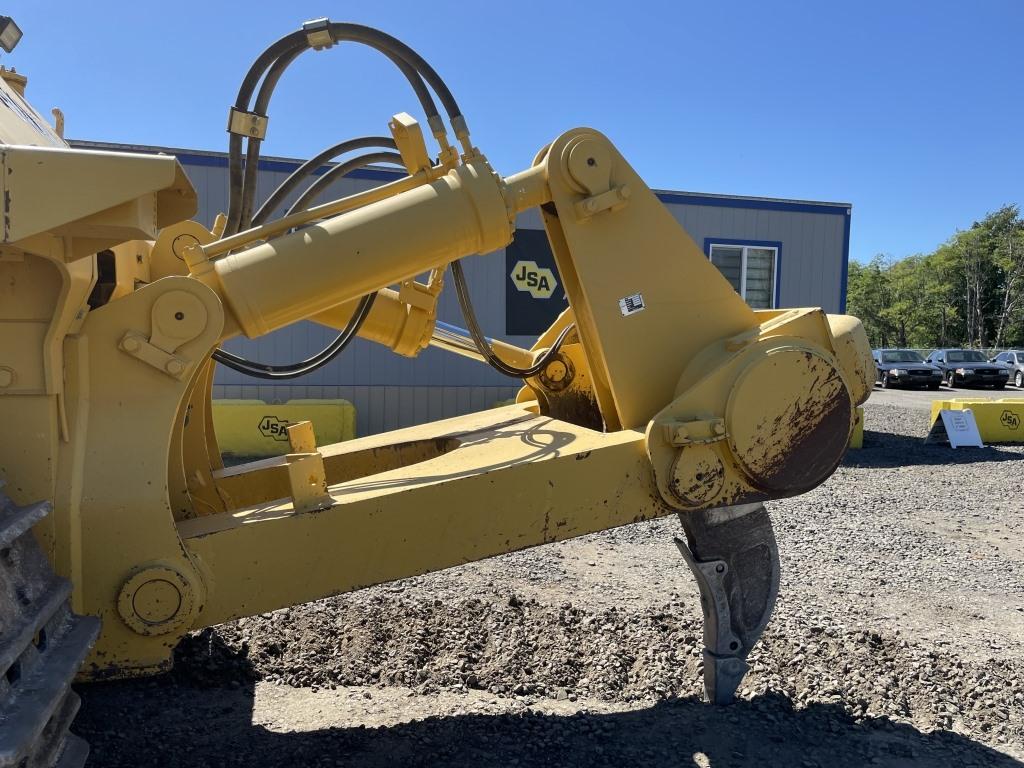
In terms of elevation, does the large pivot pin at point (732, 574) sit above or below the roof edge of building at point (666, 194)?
below

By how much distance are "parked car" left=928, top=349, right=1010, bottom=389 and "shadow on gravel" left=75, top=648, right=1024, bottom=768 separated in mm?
25953

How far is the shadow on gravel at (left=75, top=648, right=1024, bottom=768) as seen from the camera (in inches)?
106

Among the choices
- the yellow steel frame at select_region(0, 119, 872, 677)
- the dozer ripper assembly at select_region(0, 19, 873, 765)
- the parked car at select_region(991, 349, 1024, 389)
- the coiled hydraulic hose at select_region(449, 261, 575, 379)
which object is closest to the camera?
the dozer ripper assembly at select_region(0, 19, 873, 765)

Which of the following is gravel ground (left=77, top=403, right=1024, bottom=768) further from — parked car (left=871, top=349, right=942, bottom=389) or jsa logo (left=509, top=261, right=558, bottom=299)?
parked car (left=871, top=349, right=942, bottom=389)

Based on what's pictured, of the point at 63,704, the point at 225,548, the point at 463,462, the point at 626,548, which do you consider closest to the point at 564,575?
the point at 626,548

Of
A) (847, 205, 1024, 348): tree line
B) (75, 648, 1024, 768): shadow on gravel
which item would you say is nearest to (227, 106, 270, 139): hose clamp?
(75, 648, 1024, 768): shadow on gravel

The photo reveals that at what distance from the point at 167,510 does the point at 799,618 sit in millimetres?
3347

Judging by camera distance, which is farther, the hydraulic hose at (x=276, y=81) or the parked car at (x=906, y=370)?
the parked car at (x=906, y=370)

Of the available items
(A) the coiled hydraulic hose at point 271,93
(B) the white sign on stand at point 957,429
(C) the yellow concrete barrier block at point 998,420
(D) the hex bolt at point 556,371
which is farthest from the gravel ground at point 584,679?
(C) the yellow concrete barrier block at point 998,420

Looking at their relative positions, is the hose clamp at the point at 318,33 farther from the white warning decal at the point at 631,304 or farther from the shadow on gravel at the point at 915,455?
the shadow on gravel at the point at 915,455

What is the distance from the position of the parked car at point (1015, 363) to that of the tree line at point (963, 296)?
21871 mm

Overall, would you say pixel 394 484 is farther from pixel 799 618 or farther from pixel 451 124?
pixel 799 618

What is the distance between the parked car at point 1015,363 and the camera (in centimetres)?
2609

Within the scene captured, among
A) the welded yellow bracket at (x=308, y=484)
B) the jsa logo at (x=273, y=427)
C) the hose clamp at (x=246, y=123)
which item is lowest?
the jsa logo at (x=273, y=427)
